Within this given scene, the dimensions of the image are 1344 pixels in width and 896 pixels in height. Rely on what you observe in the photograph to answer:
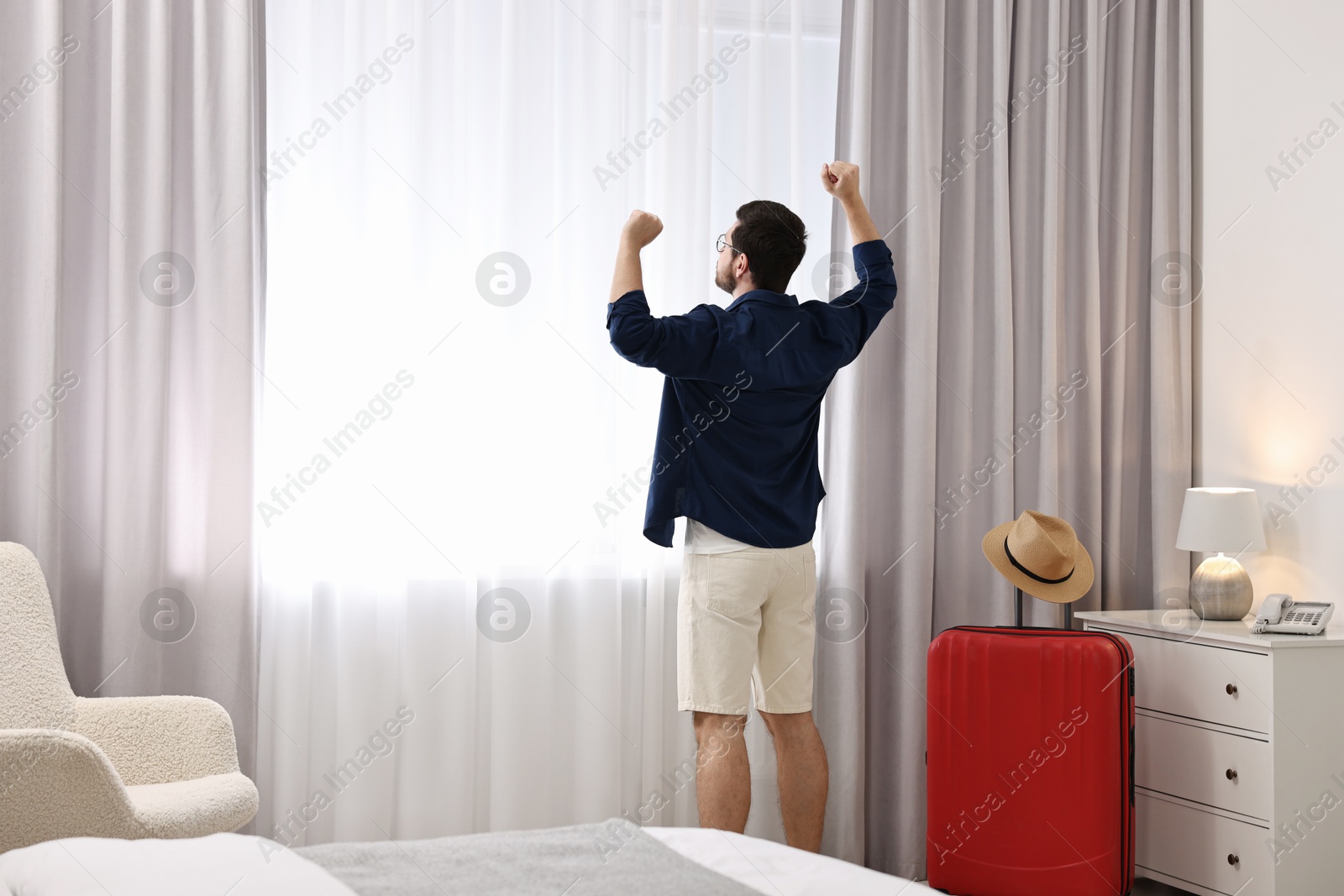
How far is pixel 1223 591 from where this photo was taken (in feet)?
8.98

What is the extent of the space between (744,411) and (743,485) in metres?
0.17

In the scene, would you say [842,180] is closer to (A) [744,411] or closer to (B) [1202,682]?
(A) [744,411]

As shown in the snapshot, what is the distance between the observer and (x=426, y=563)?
8.80 feet

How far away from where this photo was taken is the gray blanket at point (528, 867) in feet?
3.36

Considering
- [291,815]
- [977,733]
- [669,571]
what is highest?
[669,571]

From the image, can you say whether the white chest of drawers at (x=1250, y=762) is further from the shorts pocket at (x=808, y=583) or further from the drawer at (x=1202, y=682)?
the shorts pocket at (x=808, y=583)

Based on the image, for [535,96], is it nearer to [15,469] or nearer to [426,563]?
[426,563]

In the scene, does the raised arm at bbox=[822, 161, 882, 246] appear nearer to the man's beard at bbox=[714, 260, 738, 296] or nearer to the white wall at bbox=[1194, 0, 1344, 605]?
the man's beard at bbox=[714, 260, 738, 296]

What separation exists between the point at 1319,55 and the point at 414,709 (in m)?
2.98

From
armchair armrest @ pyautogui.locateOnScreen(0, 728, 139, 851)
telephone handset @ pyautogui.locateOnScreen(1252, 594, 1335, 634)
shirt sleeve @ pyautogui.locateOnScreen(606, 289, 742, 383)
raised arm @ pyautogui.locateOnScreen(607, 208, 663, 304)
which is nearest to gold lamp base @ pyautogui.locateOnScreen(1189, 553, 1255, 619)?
telephone handset @ pyautogui.locateOnScreen(1252, 594, 1335, 634)

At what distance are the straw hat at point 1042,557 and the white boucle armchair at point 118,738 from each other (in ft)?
6.21

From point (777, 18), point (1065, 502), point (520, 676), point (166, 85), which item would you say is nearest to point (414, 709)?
point (520, 676)

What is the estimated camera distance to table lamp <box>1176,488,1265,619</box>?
274 cm

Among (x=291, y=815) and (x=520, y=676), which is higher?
(x=520, y=676)
